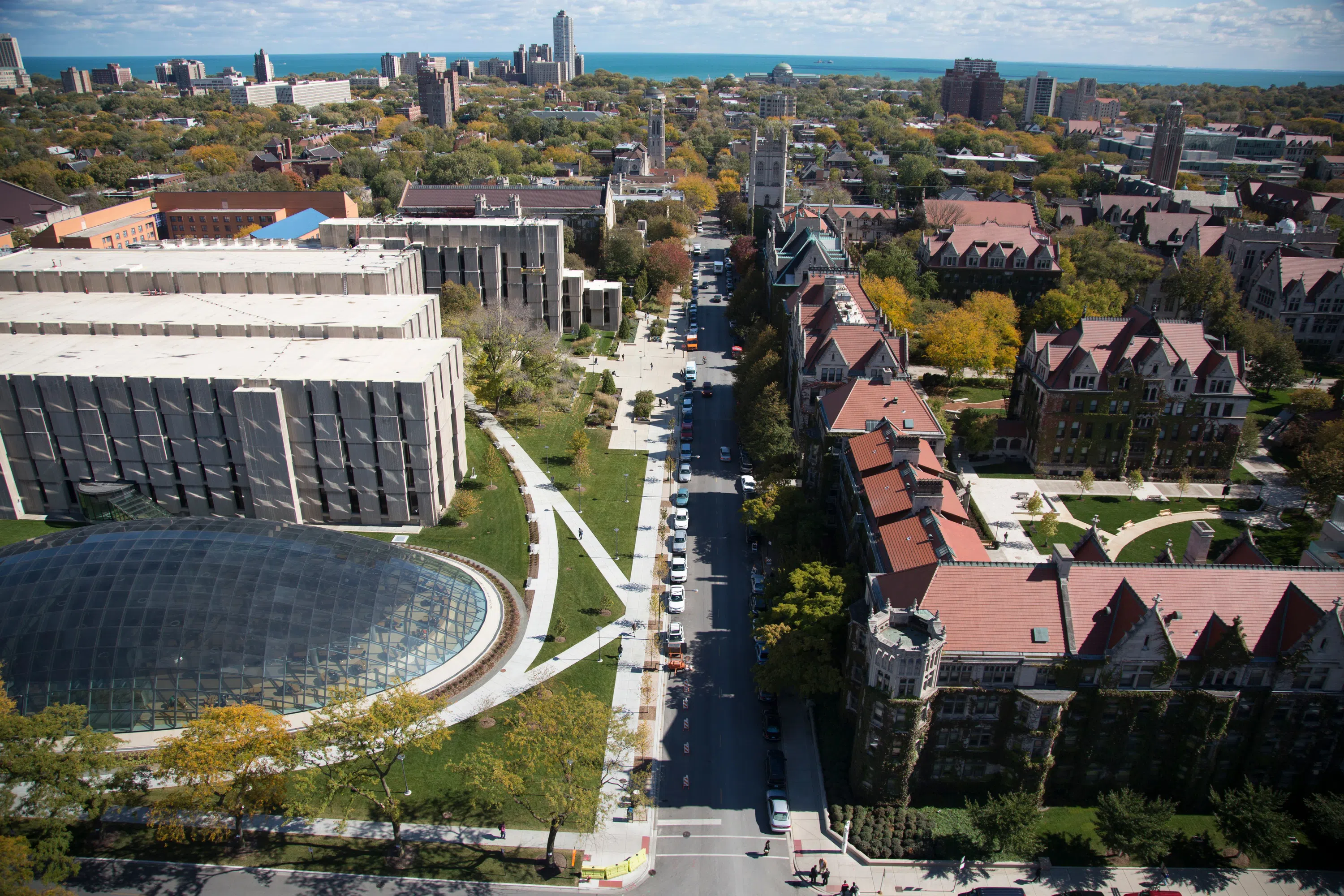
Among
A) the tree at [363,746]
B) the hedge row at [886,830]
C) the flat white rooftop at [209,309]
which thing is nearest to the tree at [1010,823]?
the hedge row at [886,830]

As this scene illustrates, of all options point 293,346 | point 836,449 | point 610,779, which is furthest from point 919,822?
point 293,346

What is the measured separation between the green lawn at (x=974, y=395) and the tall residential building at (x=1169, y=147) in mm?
110462

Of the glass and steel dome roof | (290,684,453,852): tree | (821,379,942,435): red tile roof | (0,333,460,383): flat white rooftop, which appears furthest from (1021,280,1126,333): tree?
(290,684,453,852): tree

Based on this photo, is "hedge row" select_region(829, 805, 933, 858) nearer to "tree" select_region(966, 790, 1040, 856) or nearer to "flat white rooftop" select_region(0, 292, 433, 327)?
"tree" select_region(966, 790, 1040, 856)

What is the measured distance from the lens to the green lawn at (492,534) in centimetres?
7162

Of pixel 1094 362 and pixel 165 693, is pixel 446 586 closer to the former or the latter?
pixel 165 693

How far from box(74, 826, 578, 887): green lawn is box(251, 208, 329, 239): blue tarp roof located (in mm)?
104590

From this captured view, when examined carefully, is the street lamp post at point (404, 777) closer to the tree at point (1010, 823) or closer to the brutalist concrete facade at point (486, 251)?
the tree at point (1010, 823)

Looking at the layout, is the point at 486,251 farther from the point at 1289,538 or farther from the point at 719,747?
the point at 1289,538

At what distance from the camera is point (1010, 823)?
4394 centimetres

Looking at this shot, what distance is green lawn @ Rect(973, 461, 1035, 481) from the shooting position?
87500 mm

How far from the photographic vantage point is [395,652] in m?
56.8

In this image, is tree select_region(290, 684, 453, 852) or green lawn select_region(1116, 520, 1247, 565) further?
green lawn select_region(1116, 520, 1247, 565)

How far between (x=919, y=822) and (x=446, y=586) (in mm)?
35338
